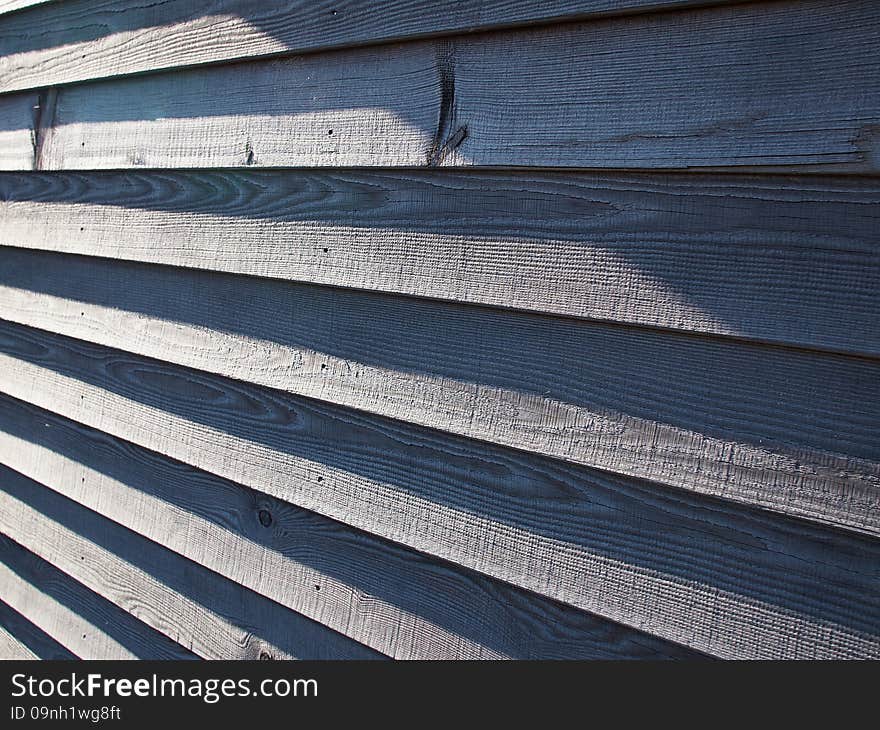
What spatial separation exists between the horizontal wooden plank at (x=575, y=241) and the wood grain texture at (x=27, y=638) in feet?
3.56

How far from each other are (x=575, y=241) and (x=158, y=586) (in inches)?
46.0

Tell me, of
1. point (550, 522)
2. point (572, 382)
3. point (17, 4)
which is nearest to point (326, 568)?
point (550, 522)

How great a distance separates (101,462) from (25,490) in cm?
42

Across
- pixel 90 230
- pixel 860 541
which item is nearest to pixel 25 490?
pixel 90 230

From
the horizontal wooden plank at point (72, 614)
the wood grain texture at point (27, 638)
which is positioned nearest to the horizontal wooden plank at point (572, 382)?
the horizontal wooden plank at point (72, 614)

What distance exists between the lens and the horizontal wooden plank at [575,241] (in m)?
0.82

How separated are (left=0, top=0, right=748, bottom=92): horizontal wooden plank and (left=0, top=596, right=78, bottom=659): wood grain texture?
1327mm

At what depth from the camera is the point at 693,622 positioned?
93cm

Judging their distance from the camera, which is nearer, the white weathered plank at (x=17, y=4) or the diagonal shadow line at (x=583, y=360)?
the diagonal shadow line at (x=583, y=360)

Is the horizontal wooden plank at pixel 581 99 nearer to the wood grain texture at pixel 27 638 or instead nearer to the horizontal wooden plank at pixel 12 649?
the wood grain texture at pixel 27 638

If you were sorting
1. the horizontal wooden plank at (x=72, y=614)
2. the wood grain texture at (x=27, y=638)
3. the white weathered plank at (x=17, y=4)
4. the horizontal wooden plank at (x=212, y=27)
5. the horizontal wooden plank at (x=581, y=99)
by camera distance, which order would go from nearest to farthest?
1. the horizontal wooden plank at (x=581, y=99)
2. the horizontal wooden plank at (x=212, y=27)
3. the horizontal wooden plank at (x=72, y=614)
4. the white weathered plank at (x=17, y=4)
5. the wood grain texture at (x=27, y=638)

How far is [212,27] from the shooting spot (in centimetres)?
143

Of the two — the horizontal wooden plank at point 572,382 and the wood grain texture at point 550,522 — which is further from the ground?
the horizontal wooden plank at point 572,382

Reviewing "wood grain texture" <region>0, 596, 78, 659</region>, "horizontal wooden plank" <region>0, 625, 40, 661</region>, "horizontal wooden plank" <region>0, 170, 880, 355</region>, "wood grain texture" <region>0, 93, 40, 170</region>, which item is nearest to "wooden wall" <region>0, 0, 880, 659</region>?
"horizontal wooden plank" <region>0, 170, 880, 355</region>
